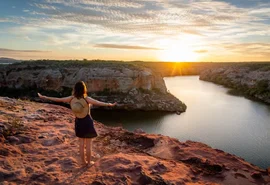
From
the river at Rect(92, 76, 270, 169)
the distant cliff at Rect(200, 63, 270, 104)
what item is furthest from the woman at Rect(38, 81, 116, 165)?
the distant cliff at Rect(200, 63, 270, 104)

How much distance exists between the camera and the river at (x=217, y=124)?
2333 cm

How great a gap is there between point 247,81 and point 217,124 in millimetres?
45344

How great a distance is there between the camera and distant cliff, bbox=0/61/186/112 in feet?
145

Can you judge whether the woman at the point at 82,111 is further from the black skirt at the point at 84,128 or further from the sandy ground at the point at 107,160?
the sandy ground at the point at 107,160

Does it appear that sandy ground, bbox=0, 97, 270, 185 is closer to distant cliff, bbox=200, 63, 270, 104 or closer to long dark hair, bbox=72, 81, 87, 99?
long dark hair, bbox=72, 81, 87, 99

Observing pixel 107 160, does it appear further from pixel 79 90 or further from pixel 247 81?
pixel 247 81

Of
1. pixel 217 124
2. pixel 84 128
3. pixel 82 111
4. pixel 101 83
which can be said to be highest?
pixel 82 111

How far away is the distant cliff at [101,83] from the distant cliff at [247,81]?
23677mm

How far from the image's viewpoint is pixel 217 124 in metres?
31.1

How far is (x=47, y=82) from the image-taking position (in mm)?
50281

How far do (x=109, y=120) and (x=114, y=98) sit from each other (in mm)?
10045

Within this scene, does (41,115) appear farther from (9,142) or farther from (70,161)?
(70,161)

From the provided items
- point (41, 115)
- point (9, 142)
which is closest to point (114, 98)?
point (41, 115)

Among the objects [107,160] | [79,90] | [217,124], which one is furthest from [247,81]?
[79,90]
